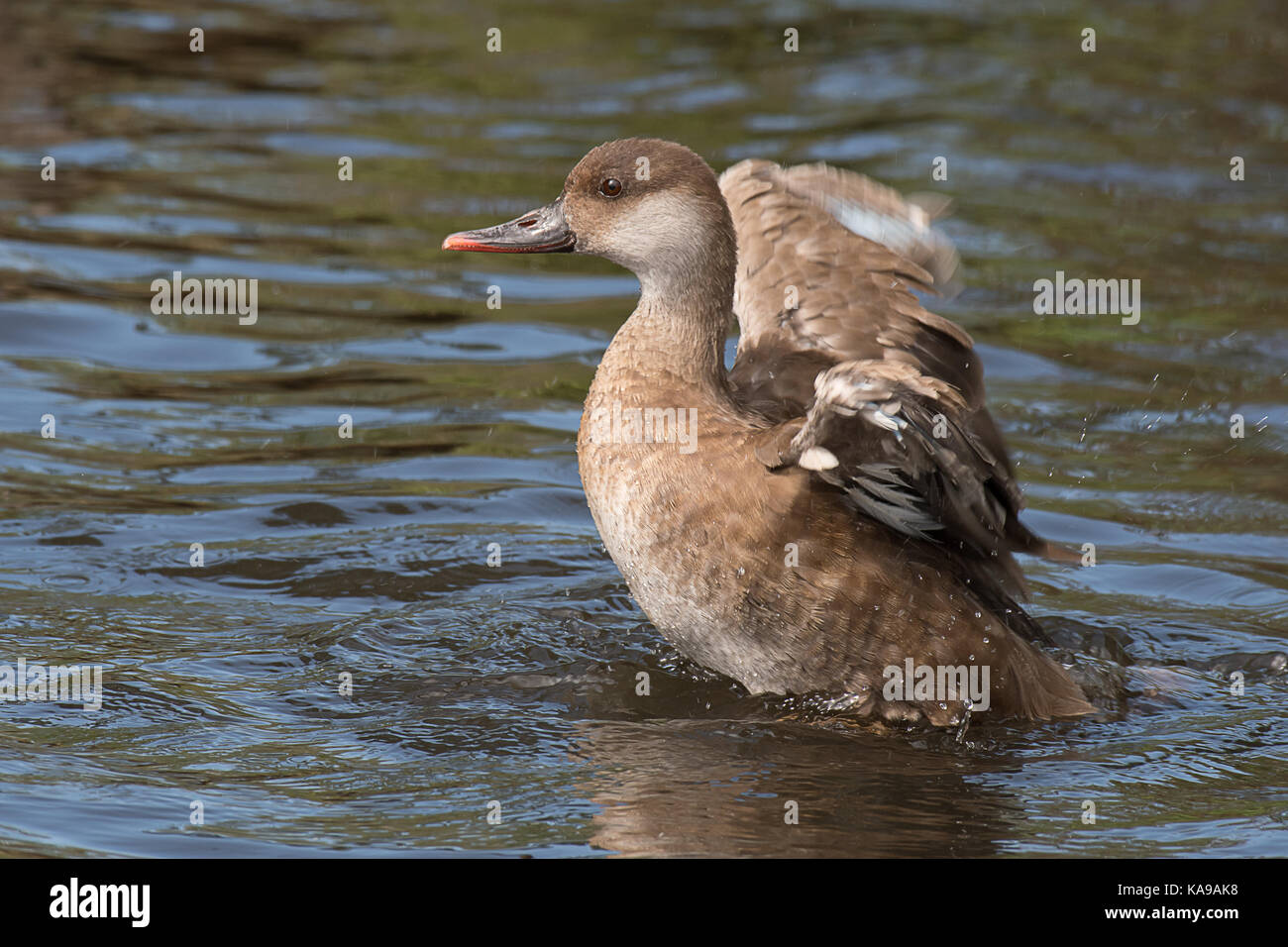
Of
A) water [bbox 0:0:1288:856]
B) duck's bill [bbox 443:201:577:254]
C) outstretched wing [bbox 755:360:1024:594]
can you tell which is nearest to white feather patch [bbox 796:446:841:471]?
outstretched wing [bbox 755:360:1024:594]

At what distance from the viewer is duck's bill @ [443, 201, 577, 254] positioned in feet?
20.5

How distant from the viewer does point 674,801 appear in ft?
17.2

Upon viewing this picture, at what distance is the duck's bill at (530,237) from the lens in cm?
625

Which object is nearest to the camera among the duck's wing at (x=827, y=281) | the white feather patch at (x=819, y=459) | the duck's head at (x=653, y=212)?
the white feather patch at (x=819, y=459)

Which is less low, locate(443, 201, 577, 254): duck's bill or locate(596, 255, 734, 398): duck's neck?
locate(443, 201, 577, 254): duck's bill

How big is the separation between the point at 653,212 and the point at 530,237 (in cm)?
52

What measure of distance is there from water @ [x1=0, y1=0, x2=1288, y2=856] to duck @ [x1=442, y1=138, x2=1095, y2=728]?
266mm

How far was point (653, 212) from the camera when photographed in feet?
19.7

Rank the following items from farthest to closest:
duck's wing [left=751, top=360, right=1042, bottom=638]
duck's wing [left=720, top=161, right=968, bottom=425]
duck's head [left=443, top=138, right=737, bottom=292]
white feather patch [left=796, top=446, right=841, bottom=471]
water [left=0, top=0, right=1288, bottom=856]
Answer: duck's wing [left=720, top=161, right=968, bottom=425], duck's head [left=443, top=138, right=737, bottom=292], water [left=0, top=0, right=1288, bottom=856], white feather patch [left=796, top=446, right=841, bottom=471], duck's wing [left=751, top=360, right=1042, bottom=638]

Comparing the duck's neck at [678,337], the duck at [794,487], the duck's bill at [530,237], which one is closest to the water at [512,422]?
the duck at [794,487]

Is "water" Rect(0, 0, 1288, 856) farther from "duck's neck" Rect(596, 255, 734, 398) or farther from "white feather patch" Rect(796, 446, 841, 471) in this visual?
"duck's neck" Rect(596, 255, 734, 398)

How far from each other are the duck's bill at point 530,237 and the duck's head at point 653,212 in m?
0.04

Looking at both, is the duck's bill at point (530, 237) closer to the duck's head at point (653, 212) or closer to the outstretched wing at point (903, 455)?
the duck's head at point (653, 212)

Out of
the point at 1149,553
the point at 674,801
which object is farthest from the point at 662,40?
the point at 674,801
